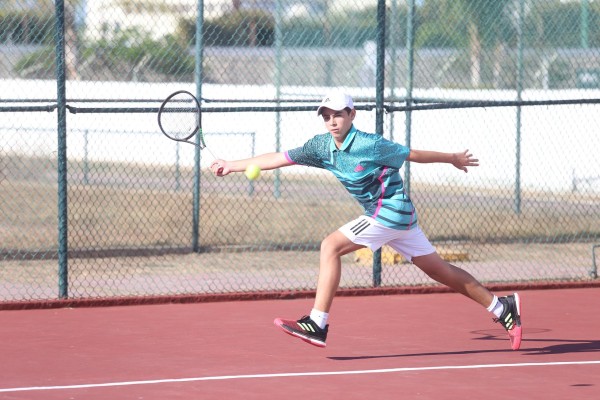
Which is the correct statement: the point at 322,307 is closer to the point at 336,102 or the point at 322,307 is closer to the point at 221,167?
the point at 221,167

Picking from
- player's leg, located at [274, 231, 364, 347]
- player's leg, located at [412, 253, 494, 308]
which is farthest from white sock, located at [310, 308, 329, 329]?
player's leg, located at [412, 253, 494, 308]

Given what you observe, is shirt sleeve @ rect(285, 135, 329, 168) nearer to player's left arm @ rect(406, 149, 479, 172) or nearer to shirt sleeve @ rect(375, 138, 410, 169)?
shirt sleeve @ rect(375, 138, 410, 169)

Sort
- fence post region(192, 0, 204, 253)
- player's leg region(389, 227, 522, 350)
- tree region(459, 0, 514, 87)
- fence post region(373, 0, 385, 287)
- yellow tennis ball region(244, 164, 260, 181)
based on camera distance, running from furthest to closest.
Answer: tree region(459, 0, 514, 87) → fence post region(192, 0, 204, 253) → fence post region(373, 0, 385, 287) → player's leg region(389, 227, 522, 350) → yellow tennis ball region(244, 164, 260, 181)

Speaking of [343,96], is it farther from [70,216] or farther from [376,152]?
[70,216]

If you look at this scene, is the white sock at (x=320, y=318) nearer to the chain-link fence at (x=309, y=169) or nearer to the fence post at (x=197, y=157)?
the chain-link fence at (x=309, y=169)

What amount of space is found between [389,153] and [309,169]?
51.0ft

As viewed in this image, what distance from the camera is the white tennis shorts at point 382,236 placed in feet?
27.6

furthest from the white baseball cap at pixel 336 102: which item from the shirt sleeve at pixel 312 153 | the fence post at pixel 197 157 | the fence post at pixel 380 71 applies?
the fence post at pixel 197 157

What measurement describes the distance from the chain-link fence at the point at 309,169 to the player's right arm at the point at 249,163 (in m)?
2.35

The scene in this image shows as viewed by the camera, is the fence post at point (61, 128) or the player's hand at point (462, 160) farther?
the fence post at point (61, 128)

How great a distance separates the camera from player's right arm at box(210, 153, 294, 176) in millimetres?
8477

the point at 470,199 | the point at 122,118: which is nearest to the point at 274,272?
the point at 470,199

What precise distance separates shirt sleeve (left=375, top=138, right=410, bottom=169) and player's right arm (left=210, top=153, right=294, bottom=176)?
0.66 meters

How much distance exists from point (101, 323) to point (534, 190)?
12.8 metres
